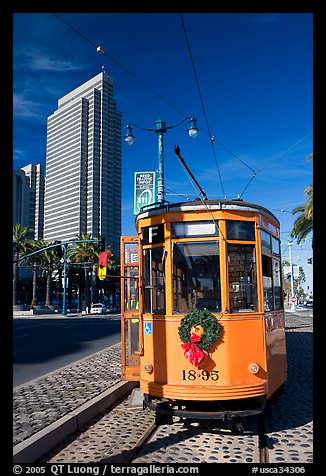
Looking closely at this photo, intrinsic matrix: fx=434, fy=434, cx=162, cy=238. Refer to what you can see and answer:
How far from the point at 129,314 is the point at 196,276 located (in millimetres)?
2174

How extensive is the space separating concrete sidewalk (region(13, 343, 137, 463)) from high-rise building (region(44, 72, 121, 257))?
1590 centimetres

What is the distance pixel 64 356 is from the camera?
13.5 meters

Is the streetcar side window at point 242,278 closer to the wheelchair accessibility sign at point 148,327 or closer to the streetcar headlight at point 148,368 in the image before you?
the wheelchair accessibility sign at point 148,327

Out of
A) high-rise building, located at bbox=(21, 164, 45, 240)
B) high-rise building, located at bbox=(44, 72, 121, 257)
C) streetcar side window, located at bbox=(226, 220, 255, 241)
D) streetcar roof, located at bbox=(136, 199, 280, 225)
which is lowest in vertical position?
streetcar side window, located at bbox=(226, 220, 255, 241)

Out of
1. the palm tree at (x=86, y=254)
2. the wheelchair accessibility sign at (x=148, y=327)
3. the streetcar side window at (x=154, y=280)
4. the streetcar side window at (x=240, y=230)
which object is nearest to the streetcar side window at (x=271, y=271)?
the streetcar side window at (x=240, y=230)

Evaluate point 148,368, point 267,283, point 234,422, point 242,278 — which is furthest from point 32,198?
point 234,422

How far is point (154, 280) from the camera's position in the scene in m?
6.23

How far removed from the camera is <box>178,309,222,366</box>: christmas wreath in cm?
549

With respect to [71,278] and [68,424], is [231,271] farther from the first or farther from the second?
[71,278]

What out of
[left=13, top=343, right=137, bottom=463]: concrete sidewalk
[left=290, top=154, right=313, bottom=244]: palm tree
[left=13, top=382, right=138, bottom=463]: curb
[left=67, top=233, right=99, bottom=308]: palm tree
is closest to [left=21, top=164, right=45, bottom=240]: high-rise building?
[left=67, top=233, right=99, bottom=308]: palm tree

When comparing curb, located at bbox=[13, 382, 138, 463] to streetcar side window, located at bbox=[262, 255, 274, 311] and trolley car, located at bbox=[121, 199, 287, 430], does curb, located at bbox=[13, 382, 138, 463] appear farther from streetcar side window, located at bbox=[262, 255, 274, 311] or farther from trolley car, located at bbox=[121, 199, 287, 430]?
streetcar side window, located at bbox=[262, 255, 274, 311]

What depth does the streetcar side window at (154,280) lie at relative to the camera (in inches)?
238

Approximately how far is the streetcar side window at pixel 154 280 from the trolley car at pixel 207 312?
0.01 metres

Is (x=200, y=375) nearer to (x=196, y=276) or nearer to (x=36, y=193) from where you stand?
(x=196, y=276)
